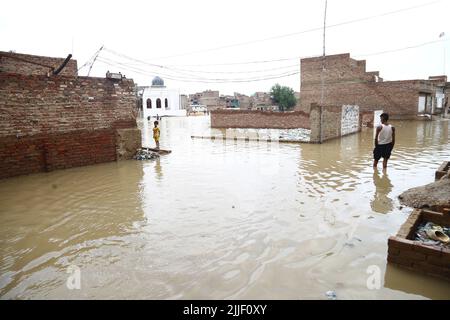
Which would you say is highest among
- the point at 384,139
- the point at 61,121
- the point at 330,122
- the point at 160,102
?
the point at 160,102

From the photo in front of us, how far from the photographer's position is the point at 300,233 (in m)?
4.44

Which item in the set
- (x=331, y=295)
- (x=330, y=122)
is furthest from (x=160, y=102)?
(x=331, y=295)

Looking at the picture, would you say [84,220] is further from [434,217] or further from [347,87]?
[347,87]

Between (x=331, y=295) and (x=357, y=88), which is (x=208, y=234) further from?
(x=357, y=88)

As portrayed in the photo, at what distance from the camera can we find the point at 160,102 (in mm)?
59031

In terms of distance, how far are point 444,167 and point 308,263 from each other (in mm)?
5745

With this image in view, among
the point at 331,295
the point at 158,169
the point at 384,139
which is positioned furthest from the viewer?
the point at 158,169

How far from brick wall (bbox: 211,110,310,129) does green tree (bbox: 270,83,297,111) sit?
28.7 m

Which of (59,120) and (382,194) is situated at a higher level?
(59,120)

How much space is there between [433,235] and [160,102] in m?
58.7

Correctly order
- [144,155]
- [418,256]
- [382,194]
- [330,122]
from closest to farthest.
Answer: [418,256] → [382,194] → [144,155] → [330,122]

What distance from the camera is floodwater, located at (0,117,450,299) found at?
318 cm

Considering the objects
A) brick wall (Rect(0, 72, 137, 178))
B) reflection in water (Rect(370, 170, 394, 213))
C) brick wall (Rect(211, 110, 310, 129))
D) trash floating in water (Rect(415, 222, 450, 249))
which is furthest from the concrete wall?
trash floating in water (Rect(415, 222, 450, 249))

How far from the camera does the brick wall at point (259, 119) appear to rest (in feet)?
75.0
